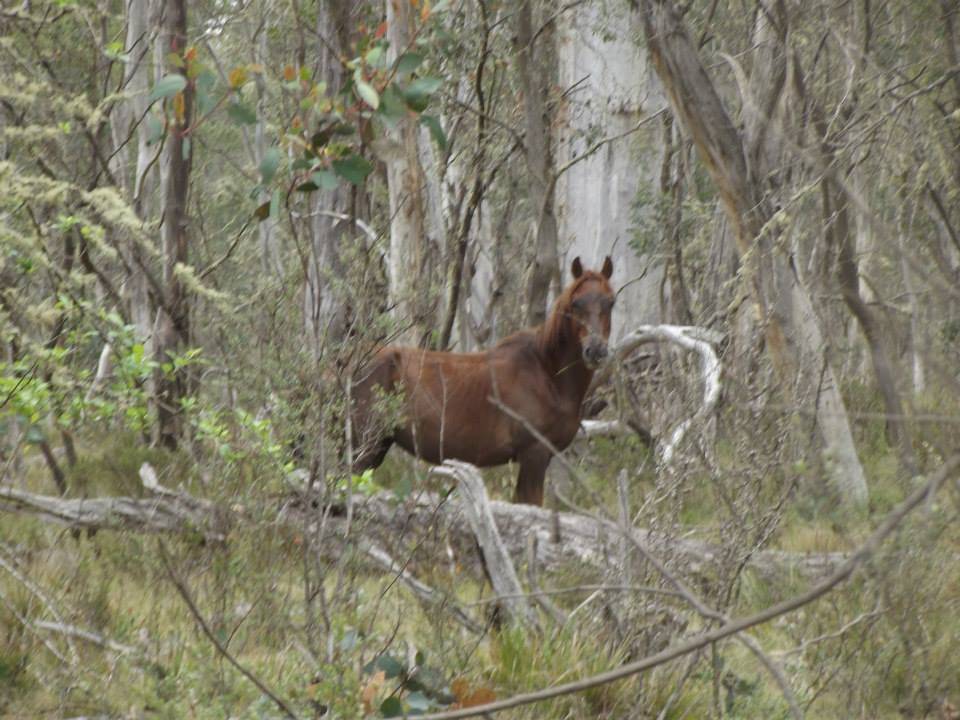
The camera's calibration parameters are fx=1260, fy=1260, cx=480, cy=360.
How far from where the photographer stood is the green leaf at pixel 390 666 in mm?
4438

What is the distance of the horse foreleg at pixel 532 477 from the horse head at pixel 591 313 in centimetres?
77

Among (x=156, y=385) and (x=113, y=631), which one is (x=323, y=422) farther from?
(x=156, y=385)

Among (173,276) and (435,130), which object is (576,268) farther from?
(435,130)

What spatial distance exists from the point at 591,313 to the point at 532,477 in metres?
1.33

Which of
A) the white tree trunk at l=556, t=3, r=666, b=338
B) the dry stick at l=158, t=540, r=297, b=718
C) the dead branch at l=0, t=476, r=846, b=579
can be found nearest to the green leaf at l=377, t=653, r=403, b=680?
the dry stick at l=158, t=540, r=297, b=718

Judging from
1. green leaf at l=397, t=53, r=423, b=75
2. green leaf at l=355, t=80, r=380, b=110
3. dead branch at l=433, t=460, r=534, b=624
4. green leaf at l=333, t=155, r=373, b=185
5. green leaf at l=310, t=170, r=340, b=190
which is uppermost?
green leaf at l=397, t=53, r=423, b=75

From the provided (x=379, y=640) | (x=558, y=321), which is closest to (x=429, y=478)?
(x=379, y=640)

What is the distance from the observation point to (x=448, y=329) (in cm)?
1170

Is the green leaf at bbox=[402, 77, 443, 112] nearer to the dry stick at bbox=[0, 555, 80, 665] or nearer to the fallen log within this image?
the fallen log

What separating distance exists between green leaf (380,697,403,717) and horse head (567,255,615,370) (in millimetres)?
A: 5130

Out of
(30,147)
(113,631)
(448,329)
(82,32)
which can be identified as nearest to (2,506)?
(113,631)

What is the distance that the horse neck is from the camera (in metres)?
9.71

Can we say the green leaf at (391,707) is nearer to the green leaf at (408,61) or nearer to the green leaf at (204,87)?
the green leaf at (204,87)

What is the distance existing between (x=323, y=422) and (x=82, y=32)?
41.5 feet
